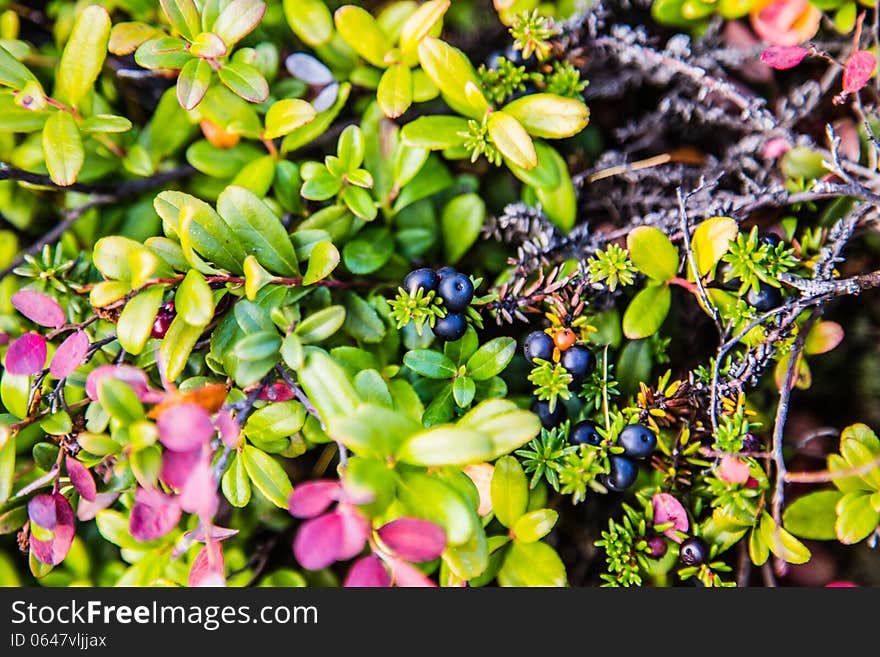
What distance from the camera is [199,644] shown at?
146cm

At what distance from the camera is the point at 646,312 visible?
152 cm

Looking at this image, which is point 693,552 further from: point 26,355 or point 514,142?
point 26,355

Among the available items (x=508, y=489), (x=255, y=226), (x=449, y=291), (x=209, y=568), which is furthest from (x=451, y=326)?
(x=209, y=568)

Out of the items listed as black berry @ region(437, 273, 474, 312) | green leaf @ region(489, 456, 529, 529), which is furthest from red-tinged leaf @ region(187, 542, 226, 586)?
black berry @ region(437, 273, 474, 312)

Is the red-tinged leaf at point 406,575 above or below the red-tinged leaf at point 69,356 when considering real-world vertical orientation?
below

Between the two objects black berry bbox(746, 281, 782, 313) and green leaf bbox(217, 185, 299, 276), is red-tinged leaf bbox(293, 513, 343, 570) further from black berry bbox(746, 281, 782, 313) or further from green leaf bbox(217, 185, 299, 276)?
black berry bbox(746, 281, 782, 313)

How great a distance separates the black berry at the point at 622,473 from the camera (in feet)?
4.69

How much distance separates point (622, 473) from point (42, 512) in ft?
3.92

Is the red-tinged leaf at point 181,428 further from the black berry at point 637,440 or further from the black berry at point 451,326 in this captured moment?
the black berry at point 637,440

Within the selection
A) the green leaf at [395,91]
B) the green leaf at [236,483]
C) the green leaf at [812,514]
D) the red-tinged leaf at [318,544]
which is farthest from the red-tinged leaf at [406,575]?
the green leaf at [395,91]

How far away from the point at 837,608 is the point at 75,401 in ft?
5.85

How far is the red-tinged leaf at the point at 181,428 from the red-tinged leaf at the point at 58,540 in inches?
17.7

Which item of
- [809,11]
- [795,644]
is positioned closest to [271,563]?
[795,644]

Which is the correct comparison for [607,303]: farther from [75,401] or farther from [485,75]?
[75,401]
